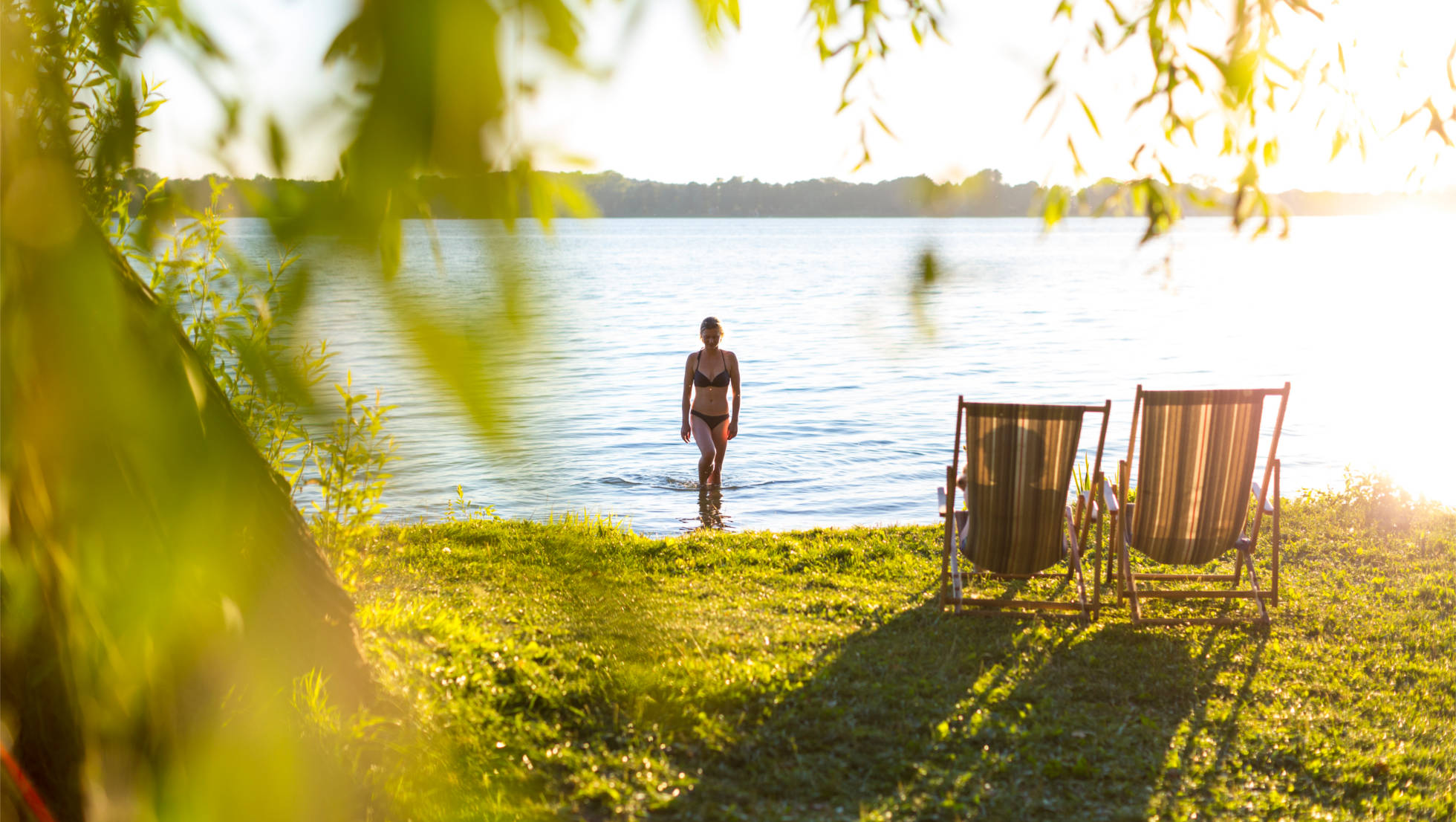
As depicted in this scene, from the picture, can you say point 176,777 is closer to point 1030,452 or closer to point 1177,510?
point 1030,452

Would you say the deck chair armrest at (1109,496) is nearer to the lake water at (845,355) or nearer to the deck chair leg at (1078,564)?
the deck chair leg at (1078,564)

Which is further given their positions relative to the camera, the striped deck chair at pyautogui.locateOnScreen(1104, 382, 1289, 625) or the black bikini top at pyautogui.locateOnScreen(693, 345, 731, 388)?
the black bikini top at pyautogui.locateOnScreen(693, 345, 731, 388)

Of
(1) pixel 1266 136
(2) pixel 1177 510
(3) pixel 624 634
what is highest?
(1) pixel 1266 136

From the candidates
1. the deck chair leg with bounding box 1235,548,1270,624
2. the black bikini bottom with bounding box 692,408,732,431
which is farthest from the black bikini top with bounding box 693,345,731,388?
the deck chair leg with bounding box 1235,548,1270,624

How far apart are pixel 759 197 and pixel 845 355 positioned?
24.6m

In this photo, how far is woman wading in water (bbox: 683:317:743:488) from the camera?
962 centimetres

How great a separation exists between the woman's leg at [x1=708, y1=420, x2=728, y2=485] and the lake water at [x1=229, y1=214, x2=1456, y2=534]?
1.02 feet

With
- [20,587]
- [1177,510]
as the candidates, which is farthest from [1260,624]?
[20,587]

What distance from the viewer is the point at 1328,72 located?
3.37 metres

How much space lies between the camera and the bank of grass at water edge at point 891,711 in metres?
3.75

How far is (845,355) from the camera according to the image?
25.7 meters

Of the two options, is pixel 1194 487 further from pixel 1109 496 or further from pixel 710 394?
pixel 710 394

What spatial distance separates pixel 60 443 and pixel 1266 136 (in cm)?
339

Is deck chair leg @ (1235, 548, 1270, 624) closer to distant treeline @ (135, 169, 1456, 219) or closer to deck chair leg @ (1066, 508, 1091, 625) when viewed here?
→ deck chair leg @ (1066, 508, 1091, 625)
